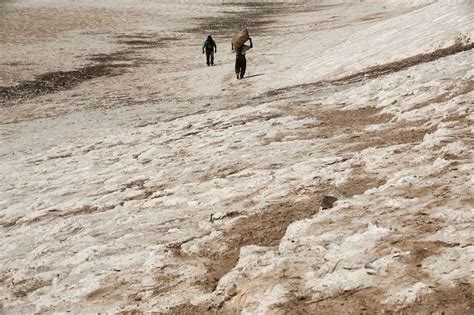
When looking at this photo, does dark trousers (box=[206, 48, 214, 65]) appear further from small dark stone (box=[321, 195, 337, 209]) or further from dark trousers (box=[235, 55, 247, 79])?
small dark stone (box=[321, 195, 337, 209])

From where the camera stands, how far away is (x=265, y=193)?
322 inches

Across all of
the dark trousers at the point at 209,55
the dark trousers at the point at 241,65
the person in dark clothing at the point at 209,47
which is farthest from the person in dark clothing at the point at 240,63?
the dark trousers at the point at 209,55

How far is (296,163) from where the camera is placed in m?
9.21

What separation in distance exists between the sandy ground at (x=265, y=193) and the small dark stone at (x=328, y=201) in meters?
0.01

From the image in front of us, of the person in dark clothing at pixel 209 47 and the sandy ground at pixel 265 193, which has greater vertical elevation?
the person in dark clothing at pixel 209 47

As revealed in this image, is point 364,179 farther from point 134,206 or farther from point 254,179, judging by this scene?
point 134,206

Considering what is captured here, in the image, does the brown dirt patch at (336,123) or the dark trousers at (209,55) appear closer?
the brown dirt patch at (336,123)

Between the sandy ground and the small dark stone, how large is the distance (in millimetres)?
14

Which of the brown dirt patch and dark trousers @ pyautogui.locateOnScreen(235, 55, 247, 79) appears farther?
dark trousers @ pyautogui.locateOnScreen(235, 55, 247, 79)

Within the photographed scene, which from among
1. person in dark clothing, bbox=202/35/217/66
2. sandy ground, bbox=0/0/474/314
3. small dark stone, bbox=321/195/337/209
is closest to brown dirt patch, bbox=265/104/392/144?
sandy ground, bbox=0/0/474/314

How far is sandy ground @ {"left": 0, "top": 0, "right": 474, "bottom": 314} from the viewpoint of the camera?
17.1 ft

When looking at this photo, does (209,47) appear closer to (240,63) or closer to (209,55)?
(209,55)

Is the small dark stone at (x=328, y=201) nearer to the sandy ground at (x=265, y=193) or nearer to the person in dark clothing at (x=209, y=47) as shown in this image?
the sandy ground at (x=265, y=193)

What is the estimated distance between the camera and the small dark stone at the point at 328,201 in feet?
22.7
